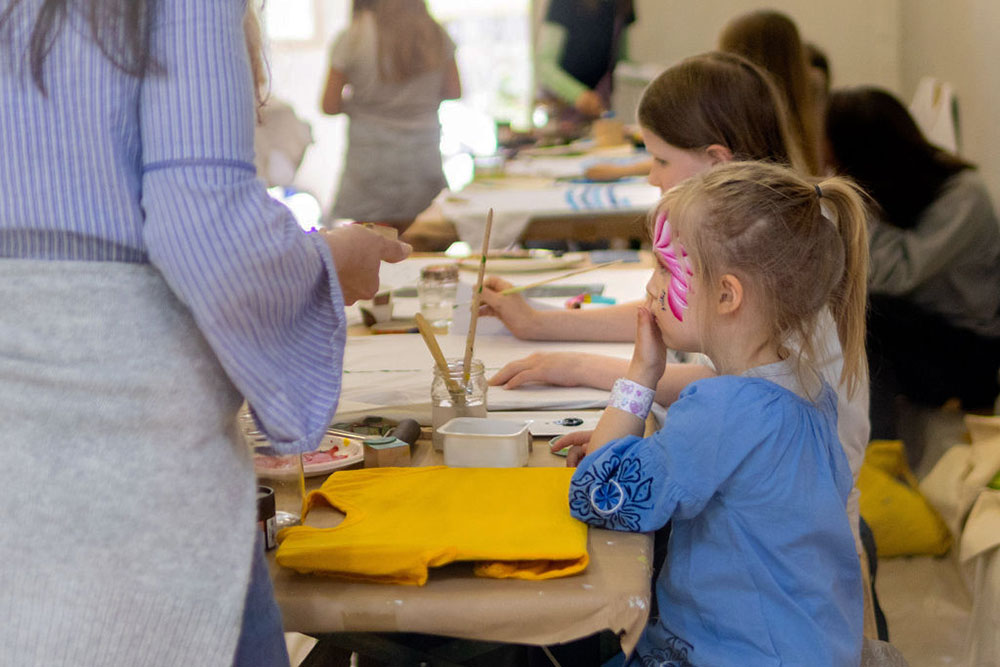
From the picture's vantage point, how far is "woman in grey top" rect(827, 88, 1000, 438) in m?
2.84

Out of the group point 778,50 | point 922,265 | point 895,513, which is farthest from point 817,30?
point 895,513

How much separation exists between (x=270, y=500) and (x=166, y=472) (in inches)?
11.3

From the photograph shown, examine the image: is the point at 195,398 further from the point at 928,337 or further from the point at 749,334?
the point at 928,337

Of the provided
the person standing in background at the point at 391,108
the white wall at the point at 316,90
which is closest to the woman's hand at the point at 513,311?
the person standing in background at the point at 391,108

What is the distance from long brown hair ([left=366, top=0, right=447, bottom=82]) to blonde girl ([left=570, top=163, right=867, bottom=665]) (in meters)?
3.03

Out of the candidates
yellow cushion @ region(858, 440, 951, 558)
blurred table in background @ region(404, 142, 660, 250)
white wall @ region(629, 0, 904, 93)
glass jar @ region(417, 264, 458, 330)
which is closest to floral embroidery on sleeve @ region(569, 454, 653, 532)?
glass jar @ region(417, 264, 458, 330)

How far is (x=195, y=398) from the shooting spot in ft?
2.86

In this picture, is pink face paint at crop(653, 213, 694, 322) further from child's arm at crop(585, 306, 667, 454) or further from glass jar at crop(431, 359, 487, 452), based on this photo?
glass jar at crop(431, 359, 487, 452)

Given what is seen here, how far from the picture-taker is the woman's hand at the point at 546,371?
1754mm

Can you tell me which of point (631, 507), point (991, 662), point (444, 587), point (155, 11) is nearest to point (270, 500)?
point (444, 587)

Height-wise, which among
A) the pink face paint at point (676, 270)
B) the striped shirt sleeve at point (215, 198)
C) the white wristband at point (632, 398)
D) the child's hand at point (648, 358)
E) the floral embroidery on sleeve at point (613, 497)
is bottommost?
the floral embroidery on sleeve at point (613, 497)

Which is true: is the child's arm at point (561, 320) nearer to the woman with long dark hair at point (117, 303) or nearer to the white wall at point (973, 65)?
the woman with long dark hair at point (117, 303)

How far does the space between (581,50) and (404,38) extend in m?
2.21

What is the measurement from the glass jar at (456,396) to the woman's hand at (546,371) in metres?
0.25
